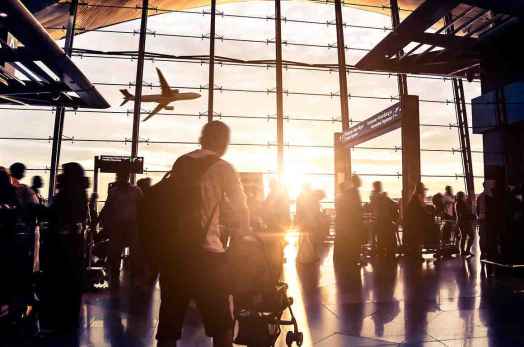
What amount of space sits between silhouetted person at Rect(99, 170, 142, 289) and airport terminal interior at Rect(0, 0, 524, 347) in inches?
0.7

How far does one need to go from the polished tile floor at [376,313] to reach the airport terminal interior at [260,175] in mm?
29

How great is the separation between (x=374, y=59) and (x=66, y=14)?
970cm

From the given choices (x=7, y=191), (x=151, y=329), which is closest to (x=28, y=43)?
(x=7, y=191)

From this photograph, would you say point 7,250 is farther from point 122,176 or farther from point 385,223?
point 385,223

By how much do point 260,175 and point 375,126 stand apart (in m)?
3.31

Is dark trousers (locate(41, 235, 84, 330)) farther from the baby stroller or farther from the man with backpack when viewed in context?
the man with backpack

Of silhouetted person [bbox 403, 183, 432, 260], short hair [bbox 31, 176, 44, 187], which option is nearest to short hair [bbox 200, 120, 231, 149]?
short hair [bbox 31, 176, 44, 187]

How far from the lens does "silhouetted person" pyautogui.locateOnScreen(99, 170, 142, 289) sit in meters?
4.44

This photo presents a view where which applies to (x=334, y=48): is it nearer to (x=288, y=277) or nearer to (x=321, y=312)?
(x=288, y=277)

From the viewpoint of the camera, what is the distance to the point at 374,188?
22.0 ft

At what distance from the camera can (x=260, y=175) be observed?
4.97 m

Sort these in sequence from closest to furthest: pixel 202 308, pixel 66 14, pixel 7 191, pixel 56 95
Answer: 1. pixel 202 308
2. pixel 7 191
3. pixel 56 95
4. pixel 66 14

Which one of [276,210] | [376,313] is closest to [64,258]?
[376,313]

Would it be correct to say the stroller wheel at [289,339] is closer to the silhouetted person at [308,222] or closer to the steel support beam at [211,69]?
the silhouetted person at [308,222]
